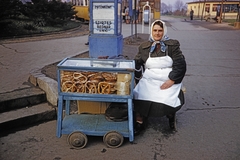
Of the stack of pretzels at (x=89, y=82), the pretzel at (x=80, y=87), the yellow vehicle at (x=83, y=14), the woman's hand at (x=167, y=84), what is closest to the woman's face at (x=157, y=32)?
the woman's hand at (x=167, y=84)

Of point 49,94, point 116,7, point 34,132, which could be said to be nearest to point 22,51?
point 116,7

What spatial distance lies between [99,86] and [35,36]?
10081mm

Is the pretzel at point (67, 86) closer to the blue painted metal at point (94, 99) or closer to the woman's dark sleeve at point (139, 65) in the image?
the blue painted metal at point (94, 99)

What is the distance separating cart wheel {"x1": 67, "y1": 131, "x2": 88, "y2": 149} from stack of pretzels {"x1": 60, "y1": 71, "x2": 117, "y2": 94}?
1.85 ft

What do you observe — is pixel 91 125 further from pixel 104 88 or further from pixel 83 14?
pixel 83 14

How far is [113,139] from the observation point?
335 cm

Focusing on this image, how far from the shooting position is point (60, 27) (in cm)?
1548

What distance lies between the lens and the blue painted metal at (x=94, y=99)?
3277 millimetres

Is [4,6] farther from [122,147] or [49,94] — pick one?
[122,147]

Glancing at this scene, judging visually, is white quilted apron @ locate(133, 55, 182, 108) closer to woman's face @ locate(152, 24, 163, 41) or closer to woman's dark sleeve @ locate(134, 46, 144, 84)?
woman's dark sleeve @ locate(134, 46, 144, 84)

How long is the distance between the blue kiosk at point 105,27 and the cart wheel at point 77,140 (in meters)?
4.27

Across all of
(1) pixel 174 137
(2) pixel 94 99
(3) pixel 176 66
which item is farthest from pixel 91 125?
(3) pixel 176 66

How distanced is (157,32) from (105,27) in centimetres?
381

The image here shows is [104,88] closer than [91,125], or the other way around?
[104,88]
